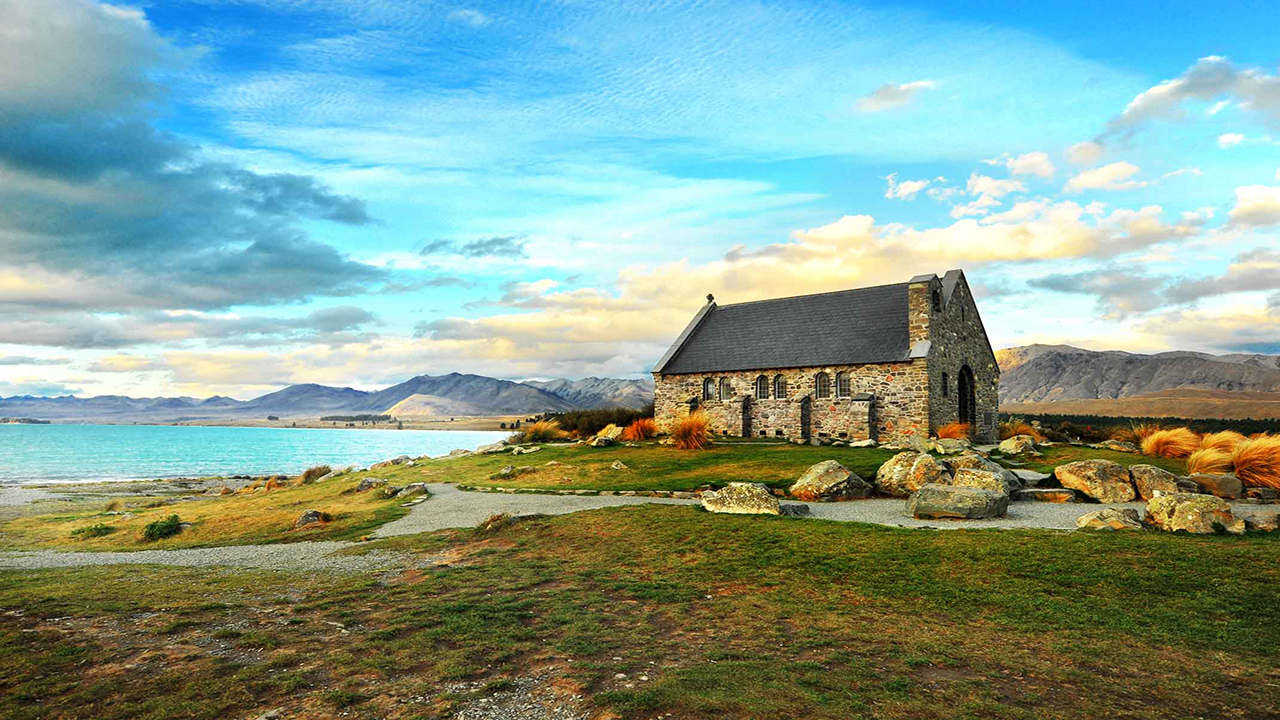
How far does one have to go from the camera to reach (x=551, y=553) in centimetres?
1280

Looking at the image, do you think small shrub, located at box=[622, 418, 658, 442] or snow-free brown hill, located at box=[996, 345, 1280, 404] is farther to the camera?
snow-free brown hill, located at box=[996, 345, 1280, 404]

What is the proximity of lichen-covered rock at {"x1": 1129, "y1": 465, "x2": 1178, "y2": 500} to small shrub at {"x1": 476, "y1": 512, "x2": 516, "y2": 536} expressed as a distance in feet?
48.9

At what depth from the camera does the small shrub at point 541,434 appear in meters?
38.3

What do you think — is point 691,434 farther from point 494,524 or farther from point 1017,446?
point 494,524

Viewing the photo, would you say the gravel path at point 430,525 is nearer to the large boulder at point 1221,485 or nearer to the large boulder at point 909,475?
the large boulder at point 909,475

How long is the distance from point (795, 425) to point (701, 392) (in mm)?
6141

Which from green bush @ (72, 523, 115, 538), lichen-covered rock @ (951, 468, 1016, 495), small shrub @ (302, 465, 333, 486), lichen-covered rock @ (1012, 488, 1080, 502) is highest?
lichen-covered rock @ (951, 468, 1016, 495)

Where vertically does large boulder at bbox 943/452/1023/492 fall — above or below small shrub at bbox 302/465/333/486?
above

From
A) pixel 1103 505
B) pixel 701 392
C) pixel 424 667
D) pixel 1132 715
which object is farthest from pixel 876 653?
pixel 701 392

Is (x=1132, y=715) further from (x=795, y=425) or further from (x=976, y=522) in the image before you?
(x=795, y=425)

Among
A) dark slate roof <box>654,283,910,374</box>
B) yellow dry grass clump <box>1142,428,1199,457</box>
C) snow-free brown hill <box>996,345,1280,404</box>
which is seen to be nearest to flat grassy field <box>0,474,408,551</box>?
dark slate roof <box>654,283,910,374</box>

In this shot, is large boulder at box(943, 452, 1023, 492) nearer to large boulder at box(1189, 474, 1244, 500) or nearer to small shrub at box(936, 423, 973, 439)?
large boulder at box(1189, 474, 1244, 500)

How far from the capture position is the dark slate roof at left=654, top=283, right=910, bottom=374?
34156 millimetres

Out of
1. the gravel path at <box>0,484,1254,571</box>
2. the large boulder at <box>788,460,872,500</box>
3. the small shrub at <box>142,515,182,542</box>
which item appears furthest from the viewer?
the small shrub at <box>142,515,182,542</box>
